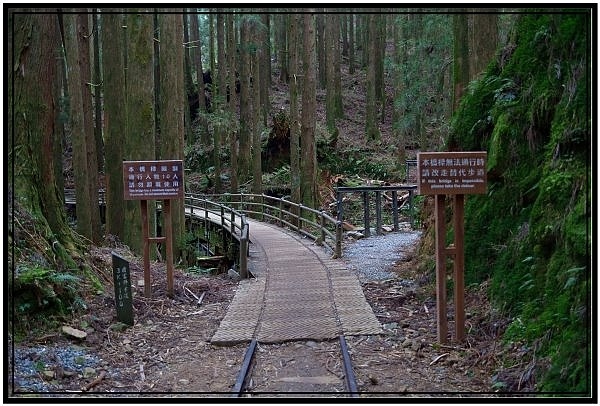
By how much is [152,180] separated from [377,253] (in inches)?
233

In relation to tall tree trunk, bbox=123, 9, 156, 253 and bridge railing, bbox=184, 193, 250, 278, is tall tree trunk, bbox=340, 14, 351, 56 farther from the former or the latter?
tall tree trunk, bbox=123, 9, 156, 253

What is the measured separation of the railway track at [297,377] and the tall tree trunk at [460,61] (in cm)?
624

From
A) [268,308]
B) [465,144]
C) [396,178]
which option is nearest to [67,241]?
[268,308]

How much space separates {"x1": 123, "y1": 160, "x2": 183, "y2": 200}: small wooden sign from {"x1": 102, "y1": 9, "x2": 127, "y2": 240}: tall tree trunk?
5.17 meters

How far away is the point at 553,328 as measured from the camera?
15.0 ft

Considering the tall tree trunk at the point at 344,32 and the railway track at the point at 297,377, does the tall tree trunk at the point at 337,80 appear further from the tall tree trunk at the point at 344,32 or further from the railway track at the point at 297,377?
the railway track at the point at 297,377

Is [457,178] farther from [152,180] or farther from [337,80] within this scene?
[337,80]

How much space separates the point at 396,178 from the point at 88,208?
17.0 meters

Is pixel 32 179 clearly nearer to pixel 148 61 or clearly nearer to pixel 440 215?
pixel 148 61

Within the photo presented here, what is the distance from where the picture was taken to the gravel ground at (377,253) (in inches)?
419

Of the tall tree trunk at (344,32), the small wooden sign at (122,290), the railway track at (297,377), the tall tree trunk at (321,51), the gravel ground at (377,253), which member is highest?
the tall tree trunk at (344,32)

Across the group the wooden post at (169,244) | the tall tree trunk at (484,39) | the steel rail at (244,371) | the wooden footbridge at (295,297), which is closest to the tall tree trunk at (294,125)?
the wooden footbridge at (295,297)

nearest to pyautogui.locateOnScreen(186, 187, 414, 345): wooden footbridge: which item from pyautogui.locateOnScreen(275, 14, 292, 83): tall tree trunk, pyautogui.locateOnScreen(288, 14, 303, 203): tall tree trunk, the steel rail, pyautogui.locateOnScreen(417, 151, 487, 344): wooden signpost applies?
the steel rail

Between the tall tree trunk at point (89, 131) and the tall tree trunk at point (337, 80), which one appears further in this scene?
the tall tree trunk at point (337, 80)
